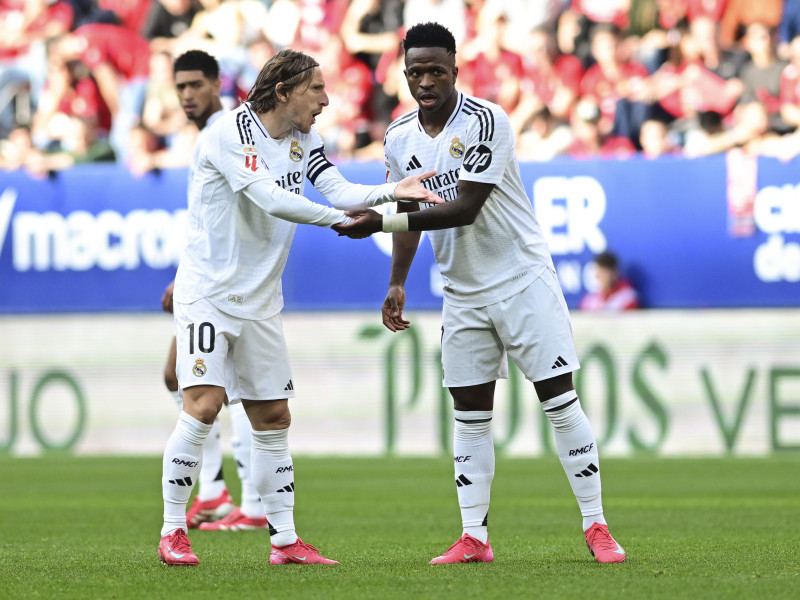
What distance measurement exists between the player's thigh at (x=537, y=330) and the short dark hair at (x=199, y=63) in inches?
100

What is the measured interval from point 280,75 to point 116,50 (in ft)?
36.2

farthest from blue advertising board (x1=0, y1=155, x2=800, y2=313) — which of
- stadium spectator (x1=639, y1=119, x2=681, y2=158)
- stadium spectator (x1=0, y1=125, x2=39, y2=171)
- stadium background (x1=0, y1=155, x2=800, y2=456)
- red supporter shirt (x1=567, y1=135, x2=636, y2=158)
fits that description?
stadium spectator (x1=0, y1=125, x2=39, y2=171)

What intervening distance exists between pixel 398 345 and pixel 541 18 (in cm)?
460

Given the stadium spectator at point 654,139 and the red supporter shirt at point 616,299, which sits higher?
the stadium spectator at point 654,139

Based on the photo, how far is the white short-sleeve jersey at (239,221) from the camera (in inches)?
226

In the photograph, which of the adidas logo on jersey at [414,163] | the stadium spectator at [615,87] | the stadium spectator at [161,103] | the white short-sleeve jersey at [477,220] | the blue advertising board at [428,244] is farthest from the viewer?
the stadium spectator at [161,103]

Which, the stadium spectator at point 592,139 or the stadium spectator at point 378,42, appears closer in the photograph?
the stadium spectator at point 592,139

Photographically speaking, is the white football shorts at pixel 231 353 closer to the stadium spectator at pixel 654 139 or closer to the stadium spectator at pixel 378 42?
the stadium spectator at pixel 654 139

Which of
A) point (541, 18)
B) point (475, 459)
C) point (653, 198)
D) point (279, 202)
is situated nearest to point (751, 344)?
point (653, 198)

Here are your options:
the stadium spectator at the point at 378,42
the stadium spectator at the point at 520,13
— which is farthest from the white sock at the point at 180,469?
the stadium spectator at the point at 520,13

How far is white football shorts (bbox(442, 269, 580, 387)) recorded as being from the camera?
5.88 meters

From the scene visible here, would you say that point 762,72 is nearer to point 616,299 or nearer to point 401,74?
point 616,299

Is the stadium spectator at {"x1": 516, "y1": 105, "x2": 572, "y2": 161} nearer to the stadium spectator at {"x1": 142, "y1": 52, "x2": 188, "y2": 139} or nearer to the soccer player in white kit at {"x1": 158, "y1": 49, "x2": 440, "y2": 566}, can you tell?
the stadium spectator at {"x1": 142, "y1": 52, "x2": 188, "y2": 139}

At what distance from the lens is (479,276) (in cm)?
598
